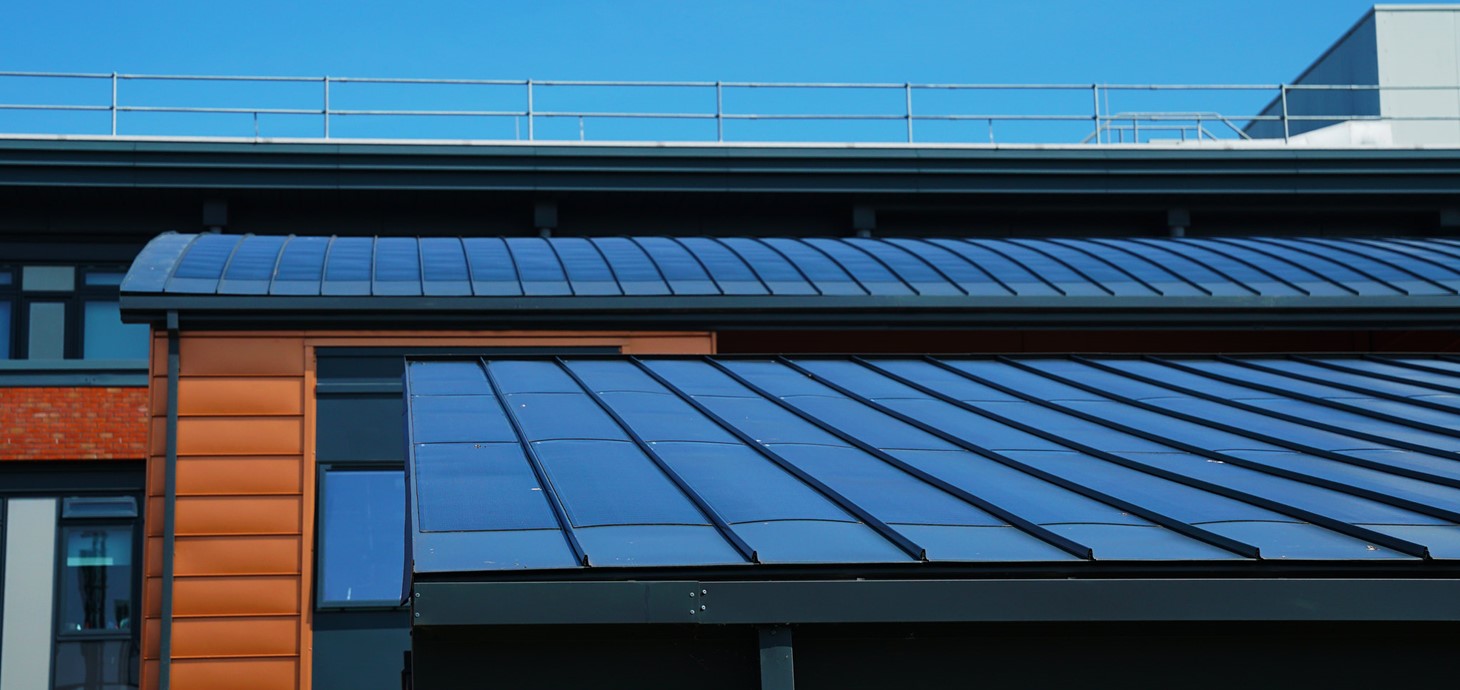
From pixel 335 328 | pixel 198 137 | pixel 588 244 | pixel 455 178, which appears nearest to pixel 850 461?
pixel 335 328

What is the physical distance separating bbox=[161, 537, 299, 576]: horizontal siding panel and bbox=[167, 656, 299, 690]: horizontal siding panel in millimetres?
709

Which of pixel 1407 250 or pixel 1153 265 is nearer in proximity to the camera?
pixel 1153 265

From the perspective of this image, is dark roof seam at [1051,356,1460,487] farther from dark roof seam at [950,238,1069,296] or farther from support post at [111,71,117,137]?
support post at [111,71,117,137]

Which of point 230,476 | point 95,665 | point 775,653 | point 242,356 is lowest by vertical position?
point 95,665

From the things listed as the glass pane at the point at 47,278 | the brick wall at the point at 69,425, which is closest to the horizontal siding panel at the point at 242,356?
the brick wall at the point at 69,425

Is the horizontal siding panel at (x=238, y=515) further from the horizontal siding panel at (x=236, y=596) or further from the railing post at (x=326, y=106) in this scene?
the railing post at (x=326, y=106)

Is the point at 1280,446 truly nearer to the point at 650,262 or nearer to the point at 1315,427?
the point at 1315,427

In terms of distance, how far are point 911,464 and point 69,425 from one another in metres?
13.2

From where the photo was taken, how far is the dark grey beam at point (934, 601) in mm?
5133

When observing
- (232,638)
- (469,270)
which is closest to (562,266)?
(469,270)

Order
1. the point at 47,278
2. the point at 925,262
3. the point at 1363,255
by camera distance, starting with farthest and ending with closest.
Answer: the point at 47,278 < the point at 1363,255 < the point at 925,262

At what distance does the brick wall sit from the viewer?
55.1 ft

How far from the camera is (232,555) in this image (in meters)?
11.6

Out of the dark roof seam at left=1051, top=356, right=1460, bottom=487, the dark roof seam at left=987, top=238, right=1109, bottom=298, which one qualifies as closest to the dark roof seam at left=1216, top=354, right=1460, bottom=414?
the dark roof seam at left=1051, top=356, right=1460, bottom=487
